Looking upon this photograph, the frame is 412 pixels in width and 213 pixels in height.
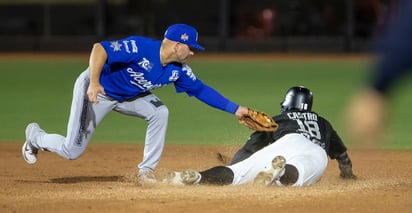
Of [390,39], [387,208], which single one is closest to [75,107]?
[387,208]

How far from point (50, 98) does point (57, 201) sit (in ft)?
30.4

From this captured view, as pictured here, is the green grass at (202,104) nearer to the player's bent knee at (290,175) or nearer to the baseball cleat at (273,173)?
the player's bent knee at (290,175)

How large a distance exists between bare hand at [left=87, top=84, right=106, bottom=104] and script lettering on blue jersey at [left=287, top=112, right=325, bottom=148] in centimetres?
148

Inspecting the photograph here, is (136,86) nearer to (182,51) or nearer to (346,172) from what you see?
(182,51)

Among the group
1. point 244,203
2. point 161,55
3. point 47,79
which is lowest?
point 47,79

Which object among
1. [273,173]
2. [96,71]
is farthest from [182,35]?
[273,173]

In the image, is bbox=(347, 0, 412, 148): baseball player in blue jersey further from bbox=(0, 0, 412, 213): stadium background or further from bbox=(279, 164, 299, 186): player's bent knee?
bbox=(279, 164, 299, 186): player's bent knee

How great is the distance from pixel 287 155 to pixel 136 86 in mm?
1289

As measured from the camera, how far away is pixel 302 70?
20188 millimetres

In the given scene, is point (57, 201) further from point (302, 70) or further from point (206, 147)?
point (302, 70)

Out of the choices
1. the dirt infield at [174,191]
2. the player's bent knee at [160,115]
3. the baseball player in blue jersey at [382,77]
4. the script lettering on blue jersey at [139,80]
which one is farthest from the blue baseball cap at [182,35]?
the baseball player in blue jersey at [382,77]

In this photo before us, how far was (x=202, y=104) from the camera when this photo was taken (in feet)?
48.2

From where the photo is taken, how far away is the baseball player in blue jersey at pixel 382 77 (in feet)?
8.48

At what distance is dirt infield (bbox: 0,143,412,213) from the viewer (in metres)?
5.96
